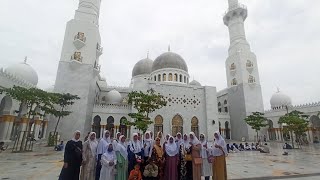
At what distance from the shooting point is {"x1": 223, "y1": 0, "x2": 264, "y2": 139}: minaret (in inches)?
1124

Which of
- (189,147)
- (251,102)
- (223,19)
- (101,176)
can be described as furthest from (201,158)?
(223,19)

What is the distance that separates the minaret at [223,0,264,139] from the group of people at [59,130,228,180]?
973 inches

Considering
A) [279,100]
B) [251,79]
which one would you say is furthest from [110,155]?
[279,100]

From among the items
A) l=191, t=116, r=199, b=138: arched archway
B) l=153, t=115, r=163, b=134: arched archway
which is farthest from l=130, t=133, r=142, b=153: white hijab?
l=191, t=116, r=199, b=138: arched archway

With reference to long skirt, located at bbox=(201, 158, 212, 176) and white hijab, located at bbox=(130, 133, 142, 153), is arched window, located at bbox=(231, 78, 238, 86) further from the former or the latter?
white hijab, located at bbox=(130, 133, 142, 153)

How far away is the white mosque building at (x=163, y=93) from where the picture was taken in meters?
21.6

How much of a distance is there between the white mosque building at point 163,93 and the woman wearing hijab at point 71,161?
A: 578 inches

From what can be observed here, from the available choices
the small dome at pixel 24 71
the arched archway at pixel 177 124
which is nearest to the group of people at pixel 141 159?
the arched archway at pixel 177 124

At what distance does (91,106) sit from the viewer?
24.5 metres

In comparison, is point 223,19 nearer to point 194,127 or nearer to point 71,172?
point 194,127

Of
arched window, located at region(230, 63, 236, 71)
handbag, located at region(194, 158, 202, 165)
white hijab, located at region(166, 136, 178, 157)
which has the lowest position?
handbag, located at region(194, 158, 202, 165)

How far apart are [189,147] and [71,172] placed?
3.04 m

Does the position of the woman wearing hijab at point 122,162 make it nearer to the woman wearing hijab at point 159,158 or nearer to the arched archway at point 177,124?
the woman wearing hijab at point 159,158

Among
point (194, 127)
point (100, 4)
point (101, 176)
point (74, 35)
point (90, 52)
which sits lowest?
point (101, 176)
